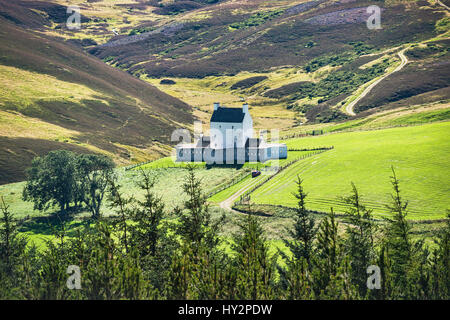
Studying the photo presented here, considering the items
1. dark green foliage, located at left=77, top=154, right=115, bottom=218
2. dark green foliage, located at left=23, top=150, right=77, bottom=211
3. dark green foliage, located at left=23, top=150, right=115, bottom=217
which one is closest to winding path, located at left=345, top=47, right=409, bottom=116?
dark green foliage, located at left=77, top=154, right=115, bottom=218

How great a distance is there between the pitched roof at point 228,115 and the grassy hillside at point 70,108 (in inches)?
894

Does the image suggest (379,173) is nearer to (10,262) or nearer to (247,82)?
(10,262)

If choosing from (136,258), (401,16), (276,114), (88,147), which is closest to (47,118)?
(88,147)

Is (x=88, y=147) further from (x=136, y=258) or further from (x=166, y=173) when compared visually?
(x=136, y=258)

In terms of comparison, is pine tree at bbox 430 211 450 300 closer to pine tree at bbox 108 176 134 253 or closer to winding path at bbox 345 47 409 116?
pine tree at bbox 108 176 134 253

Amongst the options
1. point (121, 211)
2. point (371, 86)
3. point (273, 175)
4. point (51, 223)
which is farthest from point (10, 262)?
point (371, 86)

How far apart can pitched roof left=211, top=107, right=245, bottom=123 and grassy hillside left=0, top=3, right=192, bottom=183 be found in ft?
74.5

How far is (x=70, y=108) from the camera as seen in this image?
→ 111312mm

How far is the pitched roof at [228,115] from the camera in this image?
82.4m

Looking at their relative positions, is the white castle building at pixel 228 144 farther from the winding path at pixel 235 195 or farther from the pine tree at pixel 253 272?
the pine tree at pixel 253 272

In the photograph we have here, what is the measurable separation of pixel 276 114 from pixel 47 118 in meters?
71.9

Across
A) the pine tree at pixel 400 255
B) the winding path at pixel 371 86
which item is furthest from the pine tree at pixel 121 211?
the winding path at pixel 371 86

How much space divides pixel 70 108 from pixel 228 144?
51758 mm

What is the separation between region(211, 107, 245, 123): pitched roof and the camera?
82.4 meters
